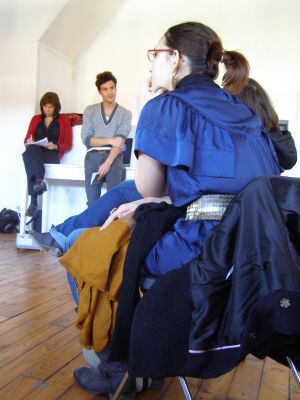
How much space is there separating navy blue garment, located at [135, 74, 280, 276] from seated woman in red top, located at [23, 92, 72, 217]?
2993 mm

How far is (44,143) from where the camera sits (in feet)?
13.3

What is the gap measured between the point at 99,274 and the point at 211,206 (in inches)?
12.2

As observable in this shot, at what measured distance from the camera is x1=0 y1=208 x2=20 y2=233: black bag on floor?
504 cm

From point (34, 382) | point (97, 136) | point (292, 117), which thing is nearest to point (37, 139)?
point (97, 136)

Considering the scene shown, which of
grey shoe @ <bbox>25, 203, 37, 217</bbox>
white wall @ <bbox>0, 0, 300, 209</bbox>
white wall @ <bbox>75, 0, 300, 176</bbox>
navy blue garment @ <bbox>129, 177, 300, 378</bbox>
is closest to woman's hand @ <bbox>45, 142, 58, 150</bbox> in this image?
grey shoe @ <bbox>25, 203, 37, 217</bbox>

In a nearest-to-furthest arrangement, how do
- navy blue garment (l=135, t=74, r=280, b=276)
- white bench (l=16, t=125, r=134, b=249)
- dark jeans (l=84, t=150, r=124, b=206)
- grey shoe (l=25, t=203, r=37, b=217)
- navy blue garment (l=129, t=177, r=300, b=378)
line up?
navy blue garment (l=129, t=177, r=300, b=378)
navy blue garment (l=135, t=74, r=280, b=276)
dark jeans (l=84, t=150, r=124, b=206)
grey shoe (l=25, t=203, r=37, b=217)
white bench (l=16, t=125, r=134, b=249)

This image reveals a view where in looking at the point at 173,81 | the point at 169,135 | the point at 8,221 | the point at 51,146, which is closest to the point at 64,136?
the point at 51,146

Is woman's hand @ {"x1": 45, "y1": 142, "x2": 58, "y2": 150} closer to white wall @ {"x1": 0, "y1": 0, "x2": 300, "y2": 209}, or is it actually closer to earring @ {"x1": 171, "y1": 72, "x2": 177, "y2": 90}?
white wall @ {"x1": 0, "y1": 0, "x2": 300, "y2": 209}

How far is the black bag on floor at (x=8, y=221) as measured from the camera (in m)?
5.04

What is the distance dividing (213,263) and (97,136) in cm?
313

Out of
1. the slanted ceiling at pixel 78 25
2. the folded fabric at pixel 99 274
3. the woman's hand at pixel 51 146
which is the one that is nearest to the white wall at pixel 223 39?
the slanted ceiling at pixel 78 25

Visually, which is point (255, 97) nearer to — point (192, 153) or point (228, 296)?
point (192, 153)

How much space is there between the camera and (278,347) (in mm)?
971

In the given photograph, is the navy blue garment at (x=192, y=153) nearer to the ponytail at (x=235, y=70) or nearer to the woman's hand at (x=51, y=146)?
the ponytail at (x=235, y=70)
